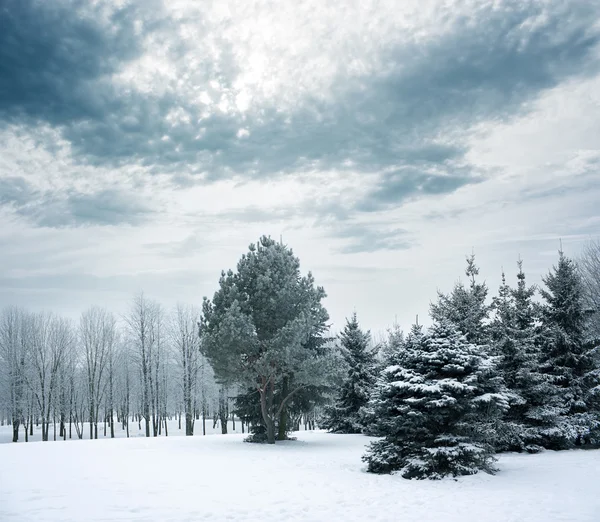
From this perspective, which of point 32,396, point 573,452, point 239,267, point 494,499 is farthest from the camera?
point 32,396

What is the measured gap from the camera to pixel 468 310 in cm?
2111

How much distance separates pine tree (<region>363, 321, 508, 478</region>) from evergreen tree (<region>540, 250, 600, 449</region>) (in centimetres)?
818

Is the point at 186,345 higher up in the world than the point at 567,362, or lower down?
higher up

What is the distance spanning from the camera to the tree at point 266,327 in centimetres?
2161

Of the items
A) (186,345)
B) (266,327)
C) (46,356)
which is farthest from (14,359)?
(266,327)

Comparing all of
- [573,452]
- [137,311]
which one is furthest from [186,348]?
[573,452]

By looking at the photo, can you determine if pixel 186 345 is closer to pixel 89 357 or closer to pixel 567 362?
pixel 89 357

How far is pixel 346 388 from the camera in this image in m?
30.8

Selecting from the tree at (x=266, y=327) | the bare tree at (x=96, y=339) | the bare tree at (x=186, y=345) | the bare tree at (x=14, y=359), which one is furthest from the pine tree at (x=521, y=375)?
the bare tree at (x=14, y=359)

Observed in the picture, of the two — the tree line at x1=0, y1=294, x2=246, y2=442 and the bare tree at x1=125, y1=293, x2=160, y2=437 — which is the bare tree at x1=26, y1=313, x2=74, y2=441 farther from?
the bare tree at x1=125, y1=293, x2=160, y2=437

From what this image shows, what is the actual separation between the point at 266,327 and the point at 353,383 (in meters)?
10.4

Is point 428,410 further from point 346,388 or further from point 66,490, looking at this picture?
point 346,388

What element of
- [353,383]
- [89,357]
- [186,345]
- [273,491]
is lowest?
[273,491]

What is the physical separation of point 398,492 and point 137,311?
115 feet
